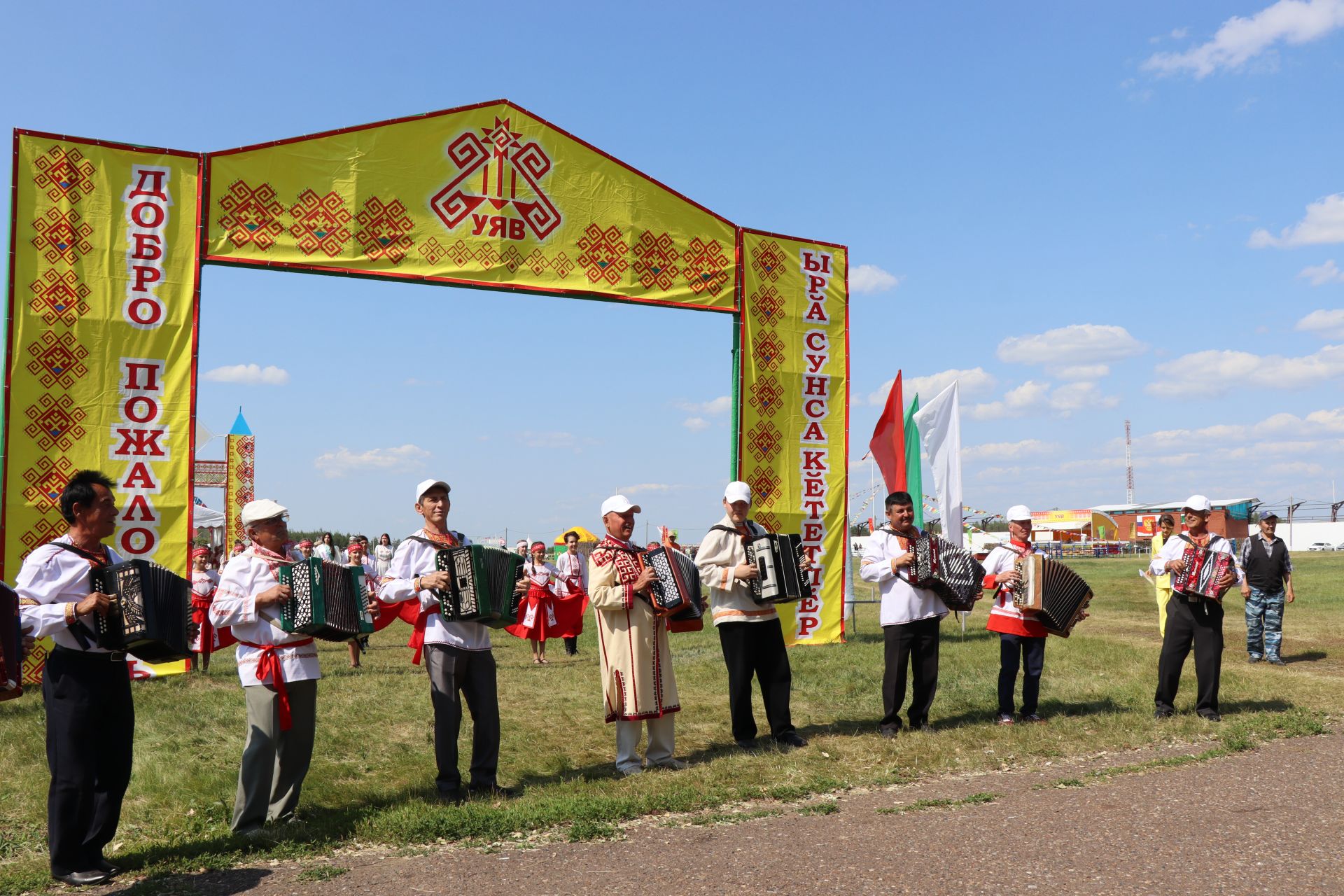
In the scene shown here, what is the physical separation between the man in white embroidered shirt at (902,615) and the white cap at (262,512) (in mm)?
4537

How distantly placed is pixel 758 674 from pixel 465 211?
289 inches

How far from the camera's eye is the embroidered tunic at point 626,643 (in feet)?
24.3

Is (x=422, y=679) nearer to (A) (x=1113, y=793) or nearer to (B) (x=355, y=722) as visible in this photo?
(B) (x=355, y=722)

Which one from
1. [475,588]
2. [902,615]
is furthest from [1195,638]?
[475,588]

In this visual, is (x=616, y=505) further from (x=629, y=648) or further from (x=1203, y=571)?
(x=1203, y=571)

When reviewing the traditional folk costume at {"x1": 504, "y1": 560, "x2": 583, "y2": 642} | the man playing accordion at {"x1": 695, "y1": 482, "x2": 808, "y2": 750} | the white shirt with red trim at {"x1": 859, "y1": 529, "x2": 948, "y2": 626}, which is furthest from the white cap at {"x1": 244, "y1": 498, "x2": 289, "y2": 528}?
the traditional folk costume at {"x1": 504, "y1": 560, "x2": 583, "y2": 642}

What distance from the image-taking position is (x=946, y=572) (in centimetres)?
848

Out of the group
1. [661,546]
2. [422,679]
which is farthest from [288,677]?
[422,679]

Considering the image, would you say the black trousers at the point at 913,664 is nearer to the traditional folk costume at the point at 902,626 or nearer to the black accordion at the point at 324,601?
the traditional folk costume at the point at 902,626

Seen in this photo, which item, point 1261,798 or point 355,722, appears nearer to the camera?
point 1261,798

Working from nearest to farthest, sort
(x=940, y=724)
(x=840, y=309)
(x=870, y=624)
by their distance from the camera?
(x=940, y=724) → (x=840, y=309) → (x=870, y=624)

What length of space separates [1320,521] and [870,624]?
65.2 m

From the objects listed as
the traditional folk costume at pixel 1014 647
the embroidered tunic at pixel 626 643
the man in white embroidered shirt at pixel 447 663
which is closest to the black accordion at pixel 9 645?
the man in white embroidered shirt at pixel 447 663

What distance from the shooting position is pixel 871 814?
19.7 ft
